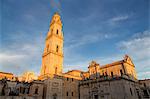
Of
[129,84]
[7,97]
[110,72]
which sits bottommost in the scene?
[7,97]

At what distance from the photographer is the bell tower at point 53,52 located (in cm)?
3554

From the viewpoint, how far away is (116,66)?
3925 cm

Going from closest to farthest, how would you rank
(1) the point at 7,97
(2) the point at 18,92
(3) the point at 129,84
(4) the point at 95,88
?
(1) the point at 7,97, (2) the point at 18,92, (3) the point at 129,84, (4) the point at 95,88

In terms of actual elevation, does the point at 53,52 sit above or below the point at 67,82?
above

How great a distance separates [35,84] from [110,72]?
22669mm

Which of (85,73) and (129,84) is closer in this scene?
(129,84)

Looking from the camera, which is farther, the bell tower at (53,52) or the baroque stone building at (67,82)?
the bell tower at (53,52)

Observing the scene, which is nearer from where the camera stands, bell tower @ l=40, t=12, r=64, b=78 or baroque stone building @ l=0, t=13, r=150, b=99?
baroque stone building @ l=0, t=13, r=150, b=99

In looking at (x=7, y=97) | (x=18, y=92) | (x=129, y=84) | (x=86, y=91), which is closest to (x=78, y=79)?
(x=86, y=91)

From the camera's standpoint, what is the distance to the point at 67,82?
37125mm

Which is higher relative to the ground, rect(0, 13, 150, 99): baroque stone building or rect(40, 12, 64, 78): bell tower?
rect(40, 12, 64, 78): bell tower

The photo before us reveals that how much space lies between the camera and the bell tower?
3554 centimetres

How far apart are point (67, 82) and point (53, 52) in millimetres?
9482

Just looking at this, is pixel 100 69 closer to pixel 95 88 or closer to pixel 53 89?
pixel 95 88
